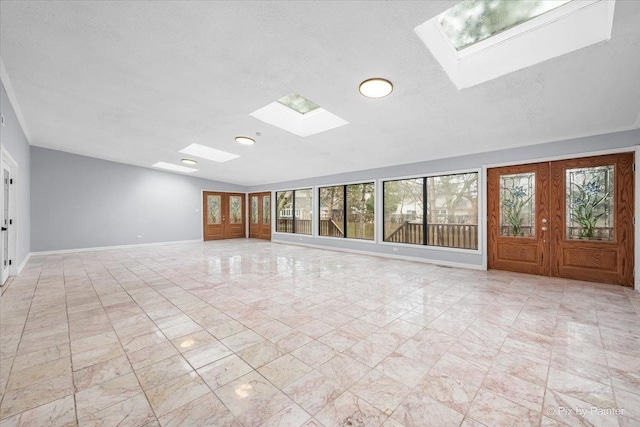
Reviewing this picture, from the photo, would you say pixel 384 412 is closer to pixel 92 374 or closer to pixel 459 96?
pixel 92 374

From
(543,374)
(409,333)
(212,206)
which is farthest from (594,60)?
(212,206)

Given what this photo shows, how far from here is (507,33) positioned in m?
2.83

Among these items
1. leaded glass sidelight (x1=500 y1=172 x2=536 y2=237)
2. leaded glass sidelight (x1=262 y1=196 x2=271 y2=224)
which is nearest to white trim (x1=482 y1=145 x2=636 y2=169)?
leaded glass sidelight (x1=500 y1=172 x2=536 y2=237)

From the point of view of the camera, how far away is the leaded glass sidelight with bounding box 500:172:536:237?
4836mm

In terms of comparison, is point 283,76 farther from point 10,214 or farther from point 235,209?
point 235,209

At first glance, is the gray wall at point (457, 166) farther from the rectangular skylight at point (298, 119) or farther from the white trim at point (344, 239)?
the rectangular skylight at point (298, 119)

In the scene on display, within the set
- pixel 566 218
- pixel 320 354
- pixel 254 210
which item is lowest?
pixel 320 354

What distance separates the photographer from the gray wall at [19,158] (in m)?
4.00

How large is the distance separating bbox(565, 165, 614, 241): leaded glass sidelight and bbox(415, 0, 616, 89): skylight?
2.82 m

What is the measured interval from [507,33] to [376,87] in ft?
4.84

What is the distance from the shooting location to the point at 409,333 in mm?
2561

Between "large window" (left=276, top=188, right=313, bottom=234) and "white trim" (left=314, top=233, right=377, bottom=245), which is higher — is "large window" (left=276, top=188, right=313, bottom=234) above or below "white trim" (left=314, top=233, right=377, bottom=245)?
above

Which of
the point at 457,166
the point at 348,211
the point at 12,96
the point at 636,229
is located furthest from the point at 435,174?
the point at 12,96

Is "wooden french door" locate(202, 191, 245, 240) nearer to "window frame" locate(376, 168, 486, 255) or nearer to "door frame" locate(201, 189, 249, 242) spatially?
"door frame" locate(201, 189, 249, 242)
